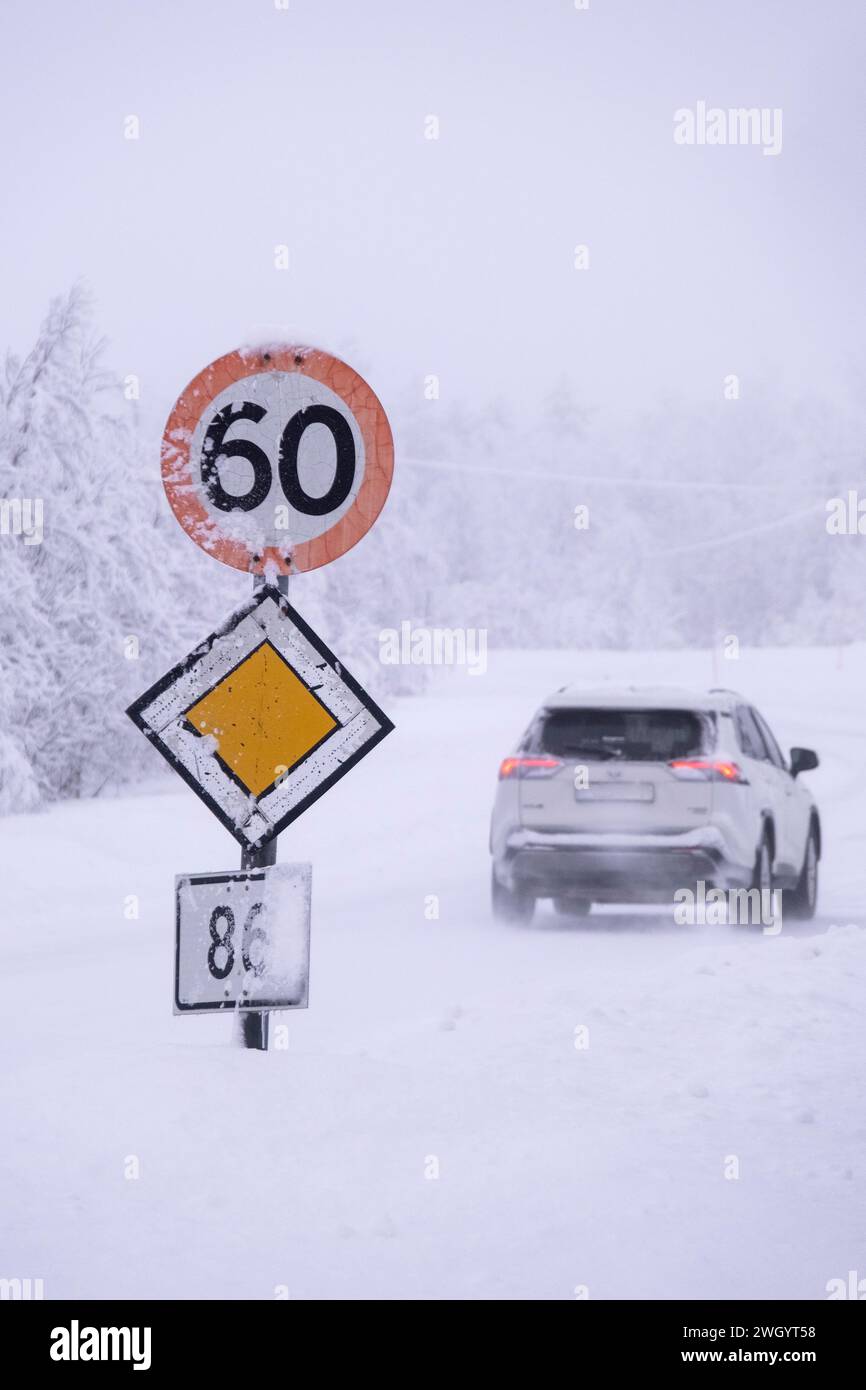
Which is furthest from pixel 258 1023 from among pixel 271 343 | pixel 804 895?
pixel 804 895

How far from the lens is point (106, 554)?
2250 cm

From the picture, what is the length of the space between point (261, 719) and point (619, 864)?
23.2ft

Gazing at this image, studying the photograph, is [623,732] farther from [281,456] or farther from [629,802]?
[281,456]

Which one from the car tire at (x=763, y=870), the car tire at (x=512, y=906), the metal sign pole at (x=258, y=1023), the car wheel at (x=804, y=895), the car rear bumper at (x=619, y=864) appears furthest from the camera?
the car wheel at (x=804, y=895)

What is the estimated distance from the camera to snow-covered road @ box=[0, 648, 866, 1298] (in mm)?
4523

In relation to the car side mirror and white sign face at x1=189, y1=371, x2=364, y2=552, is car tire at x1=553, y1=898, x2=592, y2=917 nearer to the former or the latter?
the car side mirror

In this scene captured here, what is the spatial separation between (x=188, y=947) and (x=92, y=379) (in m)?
18.7

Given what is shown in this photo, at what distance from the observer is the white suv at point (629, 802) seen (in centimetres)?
1220

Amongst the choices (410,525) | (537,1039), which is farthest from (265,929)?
(410,525)

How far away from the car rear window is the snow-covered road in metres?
1.76

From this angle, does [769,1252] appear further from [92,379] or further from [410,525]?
[410,525]

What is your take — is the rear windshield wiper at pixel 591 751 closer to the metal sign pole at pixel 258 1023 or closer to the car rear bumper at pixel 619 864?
the car rear bumper at pixel 619 864

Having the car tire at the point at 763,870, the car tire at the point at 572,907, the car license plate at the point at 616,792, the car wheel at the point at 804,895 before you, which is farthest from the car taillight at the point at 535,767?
the car wheel at the point at 804,895

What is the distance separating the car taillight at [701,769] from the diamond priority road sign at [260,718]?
23.1 ft
